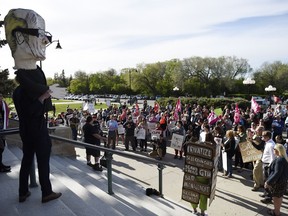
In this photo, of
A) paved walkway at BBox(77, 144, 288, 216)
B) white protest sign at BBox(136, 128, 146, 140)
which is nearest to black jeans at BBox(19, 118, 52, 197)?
paved walkway at BBox(77, 144, 288, 216)

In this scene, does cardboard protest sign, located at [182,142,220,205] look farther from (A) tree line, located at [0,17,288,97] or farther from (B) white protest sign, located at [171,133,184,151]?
(A) tree line, located at [0,17,288,97]

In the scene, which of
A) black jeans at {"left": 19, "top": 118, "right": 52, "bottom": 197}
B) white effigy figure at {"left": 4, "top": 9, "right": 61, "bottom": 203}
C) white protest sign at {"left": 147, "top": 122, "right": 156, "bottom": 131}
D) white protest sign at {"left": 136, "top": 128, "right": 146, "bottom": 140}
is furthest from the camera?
white protest sign at {"left": 147, "top": 122, "right": 156, "bottom": 131}

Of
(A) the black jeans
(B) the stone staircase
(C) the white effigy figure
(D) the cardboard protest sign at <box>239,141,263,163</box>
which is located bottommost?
(D) the cardboard protest sign at <box>239,141,263,163</box>

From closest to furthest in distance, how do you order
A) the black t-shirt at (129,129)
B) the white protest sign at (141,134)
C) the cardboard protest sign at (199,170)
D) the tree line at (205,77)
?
the cardboard protest sign at (199,170) → the black t-shirt at (129,129) → the white protest sign at (141,134) → the tree line at (205,77)

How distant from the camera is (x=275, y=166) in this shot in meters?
6.84

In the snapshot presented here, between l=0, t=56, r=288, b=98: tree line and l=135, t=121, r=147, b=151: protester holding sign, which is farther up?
l=0, t=56, r=288, b=98: tree line

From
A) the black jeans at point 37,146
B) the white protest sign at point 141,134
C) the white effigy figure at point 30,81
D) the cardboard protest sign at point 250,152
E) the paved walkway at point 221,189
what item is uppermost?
the white effigy figure at point 30,81

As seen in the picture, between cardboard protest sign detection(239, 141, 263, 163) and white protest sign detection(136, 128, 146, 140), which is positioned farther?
white protest sign detection(136, 128, 146, 140)

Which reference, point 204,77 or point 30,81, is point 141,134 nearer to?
point 30,81

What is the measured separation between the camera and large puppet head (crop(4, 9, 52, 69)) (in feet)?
12.1

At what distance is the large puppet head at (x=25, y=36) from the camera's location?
3.69 meters

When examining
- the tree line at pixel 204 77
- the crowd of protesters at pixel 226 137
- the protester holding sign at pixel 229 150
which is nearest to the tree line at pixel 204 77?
the tree line at pixel 204 77

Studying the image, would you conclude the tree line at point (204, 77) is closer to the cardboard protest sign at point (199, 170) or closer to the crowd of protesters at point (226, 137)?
A: the crowd of protesters at point (226, 137)

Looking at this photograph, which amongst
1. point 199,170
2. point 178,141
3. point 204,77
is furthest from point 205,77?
point 199,170
